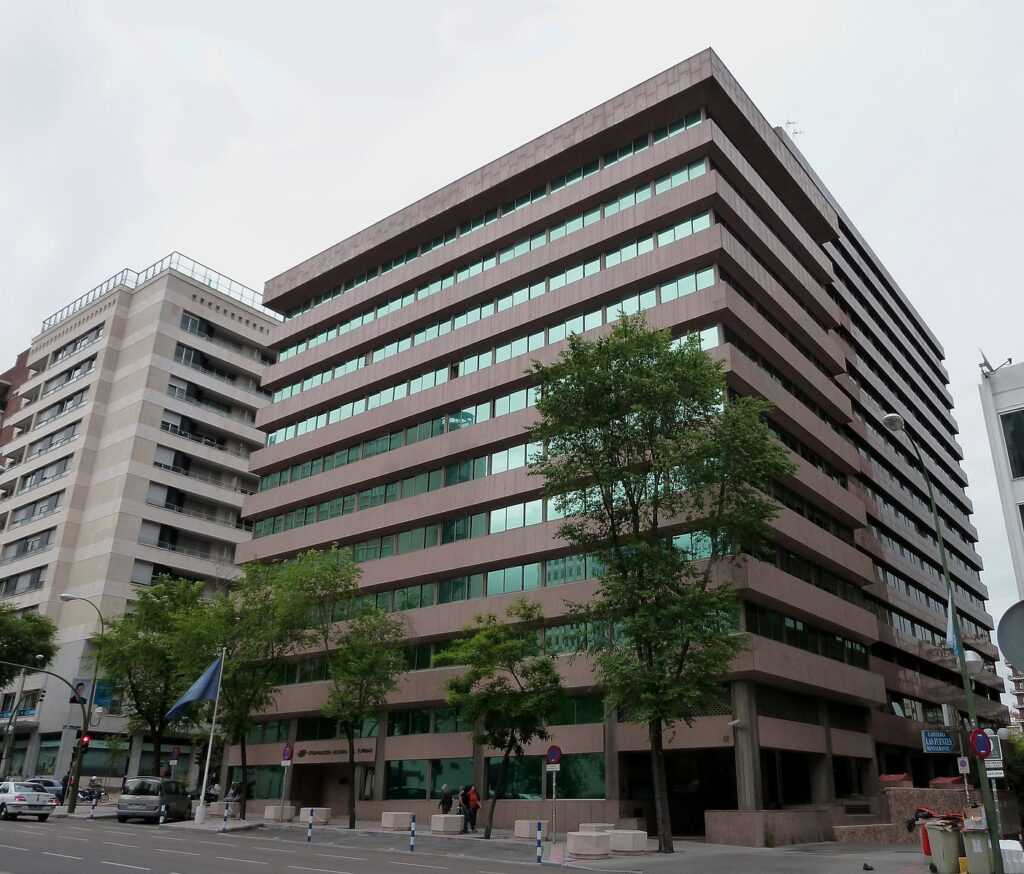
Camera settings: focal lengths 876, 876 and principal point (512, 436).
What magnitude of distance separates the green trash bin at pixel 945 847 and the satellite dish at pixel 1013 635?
58.1 feet

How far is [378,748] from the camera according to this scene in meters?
45.3

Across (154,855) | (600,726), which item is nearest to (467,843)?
(600,726)

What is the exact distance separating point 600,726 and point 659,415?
47.9 ft

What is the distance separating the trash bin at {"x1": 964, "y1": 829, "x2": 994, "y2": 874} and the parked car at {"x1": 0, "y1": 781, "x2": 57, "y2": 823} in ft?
114

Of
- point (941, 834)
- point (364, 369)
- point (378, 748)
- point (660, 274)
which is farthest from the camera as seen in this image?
point (364, 369)

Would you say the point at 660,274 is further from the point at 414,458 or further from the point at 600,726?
the point at 600,726

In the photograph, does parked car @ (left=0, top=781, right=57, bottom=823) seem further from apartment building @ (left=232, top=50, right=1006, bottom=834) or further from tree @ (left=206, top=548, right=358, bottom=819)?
apartment building @ (left=232, top=50, right=1006, bottom=834)

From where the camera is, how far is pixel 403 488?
4897cm

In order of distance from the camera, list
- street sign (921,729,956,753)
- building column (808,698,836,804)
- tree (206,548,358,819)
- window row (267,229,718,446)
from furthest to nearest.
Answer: window row (267,229,718,446)
street sign (921,729,956,753)
tree (206,548,358,819)
building column (808,698,836,804)

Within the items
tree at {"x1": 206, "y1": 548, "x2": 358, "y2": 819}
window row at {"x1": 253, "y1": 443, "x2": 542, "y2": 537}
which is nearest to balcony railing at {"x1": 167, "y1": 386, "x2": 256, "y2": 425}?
window row at {"x1": 253, "y1": 443, "x2": 542, "y2": 537}

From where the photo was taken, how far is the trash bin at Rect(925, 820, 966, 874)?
66.8 ft

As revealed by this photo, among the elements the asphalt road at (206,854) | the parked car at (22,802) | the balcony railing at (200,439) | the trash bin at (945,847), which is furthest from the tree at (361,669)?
the balcony railing at (200,439)

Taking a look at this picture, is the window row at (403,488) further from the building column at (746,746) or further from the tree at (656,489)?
the building column at (746,746)

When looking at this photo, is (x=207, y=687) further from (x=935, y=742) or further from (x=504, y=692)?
(x=935, y=742)
